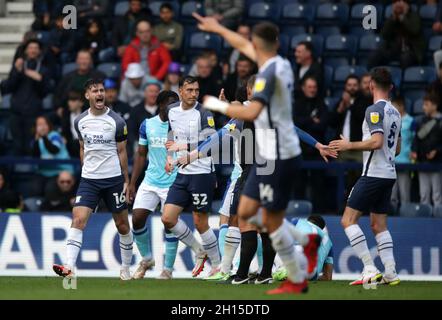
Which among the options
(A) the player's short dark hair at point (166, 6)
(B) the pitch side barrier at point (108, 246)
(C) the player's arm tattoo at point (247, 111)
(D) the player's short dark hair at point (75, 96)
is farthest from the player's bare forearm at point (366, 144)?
(A) the player's short dark hair at point (166, 6)

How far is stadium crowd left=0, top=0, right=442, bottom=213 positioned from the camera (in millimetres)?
18922

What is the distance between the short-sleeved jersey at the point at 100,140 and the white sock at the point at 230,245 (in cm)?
166

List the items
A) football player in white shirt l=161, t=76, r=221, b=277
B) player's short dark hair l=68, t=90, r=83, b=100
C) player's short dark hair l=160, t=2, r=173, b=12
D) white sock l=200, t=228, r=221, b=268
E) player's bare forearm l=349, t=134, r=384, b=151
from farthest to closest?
player's short dark hair l=160, t=2, r=173, b=12, player's short dark hair l=68, t=90, r=83, b=100, white sock l=200, t=228, r=221, b=268, football player in white shirt l=161, t=76, r=221, b=277, player's bare forearm l=349, t=134, r=384, b=151

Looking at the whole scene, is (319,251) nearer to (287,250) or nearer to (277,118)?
(287,250)

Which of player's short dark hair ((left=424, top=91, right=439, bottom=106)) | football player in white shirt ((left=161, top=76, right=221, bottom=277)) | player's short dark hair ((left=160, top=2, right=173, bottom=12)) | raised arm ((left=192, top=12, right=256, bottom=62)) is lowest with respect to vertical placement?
football player in white shirt ((left=161, top=76, right=221, bottom=277))

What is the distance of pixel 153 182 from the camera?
15742 millimetres

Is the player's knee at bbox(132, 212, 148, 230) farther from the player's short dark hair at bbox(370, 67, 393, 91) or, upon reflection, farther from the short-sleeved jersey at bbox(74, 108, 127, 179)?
the player's short dark hair at bbox(370, 67, 393, 91)

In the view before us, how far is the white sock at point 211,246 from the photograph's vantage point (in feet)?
50.1

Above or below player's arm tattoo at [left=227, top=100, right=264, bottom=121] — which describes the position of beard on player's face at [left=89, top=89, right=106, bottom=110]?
above

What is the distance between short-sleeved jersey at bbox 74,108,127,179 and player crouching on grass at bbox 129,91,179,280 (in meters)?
1.00

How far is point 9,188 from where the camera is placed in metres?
19.8

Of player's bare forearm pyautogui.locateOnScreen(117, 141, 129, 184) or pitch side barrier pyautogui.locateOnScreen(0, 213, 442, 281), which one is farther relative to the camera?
pitch side barrier pyautogui.locateOnScreen(0, 213, 442, 281)

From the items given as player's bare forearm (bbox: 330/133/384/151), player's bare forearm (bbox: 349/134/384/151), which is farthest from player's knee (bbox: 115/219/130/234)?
player's bare forearm (bbox: 349/134/384/151)

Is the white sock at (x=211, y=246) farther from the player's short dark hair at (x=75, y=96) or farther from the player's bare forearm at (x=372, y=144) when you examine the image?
the player's short dark hair at (x=75, y=96)
